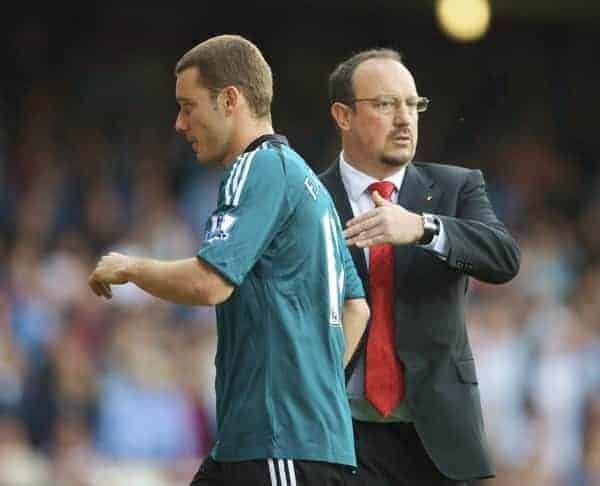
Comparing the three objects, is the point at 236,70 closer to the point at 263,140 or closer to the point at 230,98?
the point at 230,98

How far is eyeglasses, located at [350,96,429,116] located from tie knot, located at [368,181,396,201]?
0.24 metres

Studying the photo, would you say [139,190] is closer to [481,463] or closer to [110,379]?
[110,379]

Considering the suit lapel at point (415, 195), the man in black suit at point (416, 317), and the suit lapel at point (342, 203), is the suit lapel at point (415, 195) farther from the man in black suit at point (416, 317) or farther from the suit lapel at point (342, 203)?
the suit lapel at point (342, 203)

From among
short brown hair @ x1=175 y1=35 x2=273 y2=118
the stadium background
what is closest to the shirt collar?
short brown hair @ x1=175 y1=35 x2=273 y2=118

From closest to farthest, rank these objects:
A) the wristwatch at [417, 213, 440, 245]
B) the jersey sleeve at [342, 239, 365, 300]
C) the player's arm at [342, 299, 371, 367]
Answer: the jersey sleeve at [342, 239, 365, 300], the player's arm at [342, 299, 371, 367], the wristwatch at [417, 213, 440, 245]

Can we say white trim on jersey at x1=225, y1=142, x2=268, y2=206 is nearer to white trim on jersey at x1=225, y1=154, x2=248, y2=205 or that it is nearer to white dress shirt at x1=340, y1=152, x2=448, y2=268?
white trim on jersey at x1=225, y1=154, x2=248, y2=205

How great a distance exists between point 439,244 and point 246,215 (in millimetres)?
1057

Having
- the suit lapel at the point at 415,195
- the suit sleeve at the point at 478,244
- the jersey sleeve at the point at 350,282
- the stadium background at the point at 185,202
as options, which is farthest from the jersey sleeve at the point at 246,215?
the stadium background at the point at 185,202

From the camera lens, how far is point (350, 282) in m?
5.16

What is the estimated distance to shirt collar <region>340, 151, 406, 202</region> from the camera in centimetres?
583

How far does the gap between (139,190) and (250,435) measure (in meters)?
7.92

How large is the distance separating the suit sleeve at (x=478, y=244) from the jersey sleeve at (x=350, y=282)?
431mm

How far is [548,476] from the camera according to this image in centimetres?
1094

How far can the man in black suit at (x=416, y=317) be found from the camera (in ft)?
18.4
